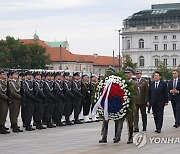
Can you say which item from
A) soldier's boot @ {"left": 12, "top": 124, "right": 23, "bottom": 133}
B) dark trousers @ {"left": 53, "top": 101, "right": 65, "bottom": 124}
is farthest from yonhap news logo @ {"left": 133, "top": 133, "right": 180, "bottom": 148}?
dark trousers @ {"left": 53, "top": 101, "right": 65, "bottom": 124}

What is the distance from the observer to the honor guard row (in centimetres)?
1780

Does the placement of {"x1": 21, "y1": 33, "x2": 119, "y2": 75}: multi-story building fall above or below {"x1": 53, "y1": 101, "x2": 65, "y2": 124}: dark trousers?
above

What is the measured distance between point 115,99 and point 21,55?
334 feet

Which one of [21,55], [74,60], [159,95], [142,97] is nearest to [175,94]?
[142,97]

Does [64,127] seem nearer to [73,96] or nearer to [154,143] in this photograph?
[73,96]

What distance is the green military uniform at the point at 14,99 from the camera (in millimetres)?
17812

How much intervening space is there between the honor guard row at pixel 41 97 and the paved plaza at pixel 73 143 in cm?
71

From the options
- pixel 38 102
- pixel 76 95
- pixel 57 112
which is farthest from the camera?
pixel 76 95

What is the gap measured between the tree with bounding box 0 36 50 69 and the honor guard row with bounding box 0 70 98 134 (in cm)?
9165

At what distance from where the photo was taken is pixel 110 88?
14.2 m

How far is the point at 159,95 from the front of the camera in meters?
17.3

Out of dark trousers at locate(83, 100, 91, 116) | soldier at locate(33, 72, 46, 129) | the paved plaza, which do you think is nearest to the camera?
the paved plaza

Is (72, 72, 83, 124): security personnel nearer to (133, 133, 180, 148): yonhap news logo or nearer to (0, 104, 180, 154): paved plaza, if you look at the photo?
(0, 104, 180, 154): paved plaza

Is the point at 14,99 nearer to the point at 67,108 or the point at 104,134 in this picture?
the point at 67,108
